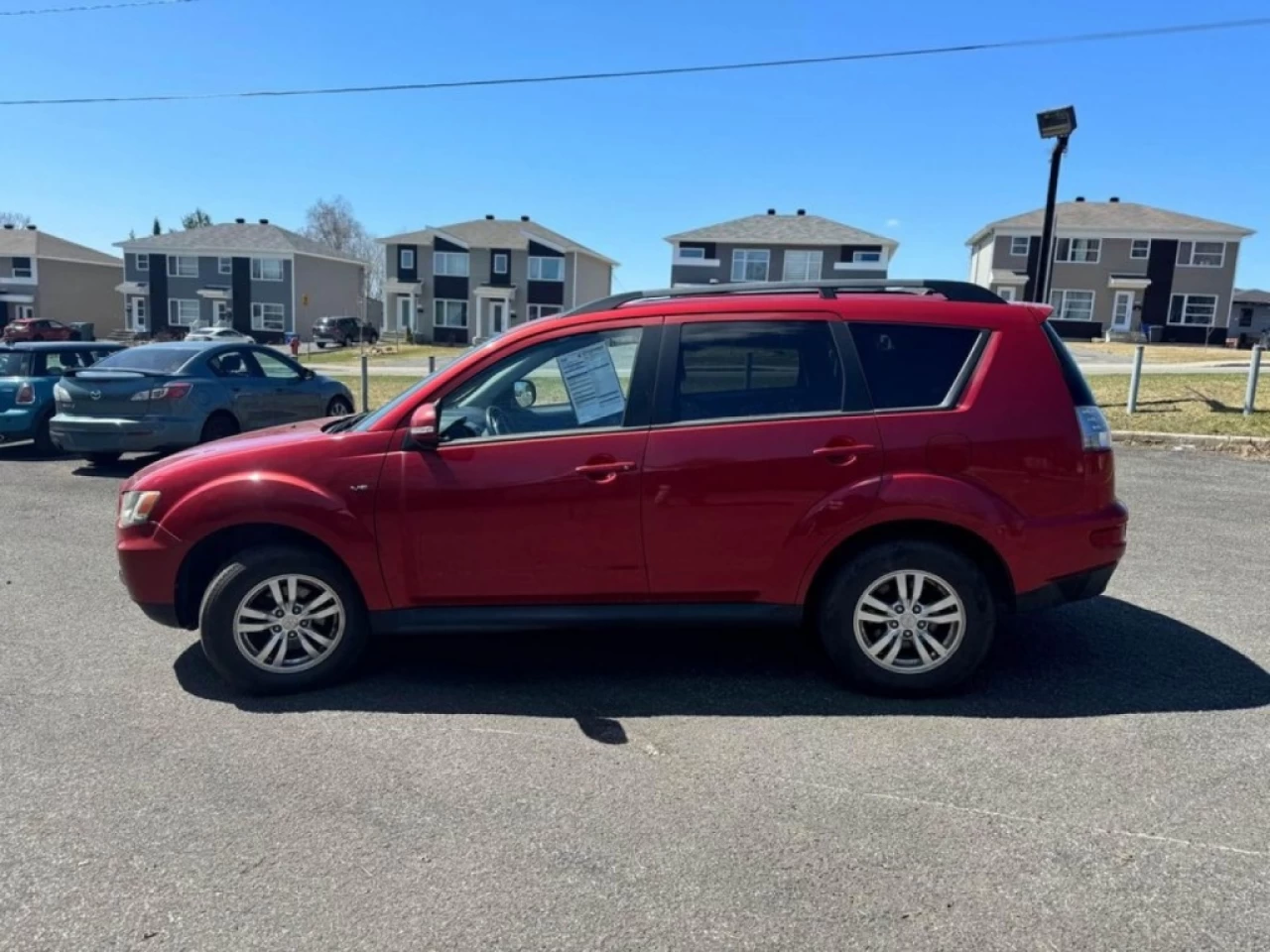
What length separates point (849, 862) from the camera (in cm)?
288

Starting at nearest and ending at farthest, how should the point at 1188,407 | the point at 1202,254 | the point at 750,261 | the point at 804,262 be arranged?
the point at 1188,407 → the point at 1202,254 → the point at 804,262 → the point at 750,261

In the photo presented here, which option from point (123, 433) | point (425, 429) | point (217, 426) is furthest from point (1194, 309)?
point (425, 429)

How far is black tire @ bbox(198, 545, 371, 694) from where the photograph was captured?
4.11 metres

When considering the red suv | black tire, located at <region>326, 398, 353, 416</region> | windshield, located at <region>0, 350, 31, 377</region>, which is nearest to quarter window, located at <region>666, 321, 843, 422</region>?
the red suv

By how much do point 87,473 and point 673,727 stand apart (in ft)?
30.9

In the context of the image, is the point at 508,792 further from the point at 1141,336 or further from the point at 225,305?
the point at 225,305

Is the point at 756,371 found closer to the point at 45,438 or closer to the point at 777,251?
the point at 45,438

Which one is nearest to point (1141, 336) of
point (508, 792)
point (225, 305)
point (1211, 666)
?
point (1211, 666)

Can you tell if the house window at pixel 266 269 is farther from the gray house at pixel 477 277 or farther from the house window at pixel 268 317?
the gray house at pixel 477 277

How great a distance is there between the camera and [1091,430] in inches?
163

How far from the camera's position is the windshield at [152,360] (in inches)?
412

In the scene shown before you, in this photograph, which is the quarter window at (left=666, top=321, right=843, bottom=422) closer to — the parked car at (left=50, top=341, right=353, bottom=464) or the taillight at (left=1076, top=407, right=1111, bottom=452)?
the taillight at (left=1076, top=407, right=1111, bottom=452)

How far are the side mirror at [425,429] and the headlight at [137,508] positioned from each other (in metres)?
1.31

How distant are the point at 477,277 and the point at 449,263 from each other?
2.00 m
